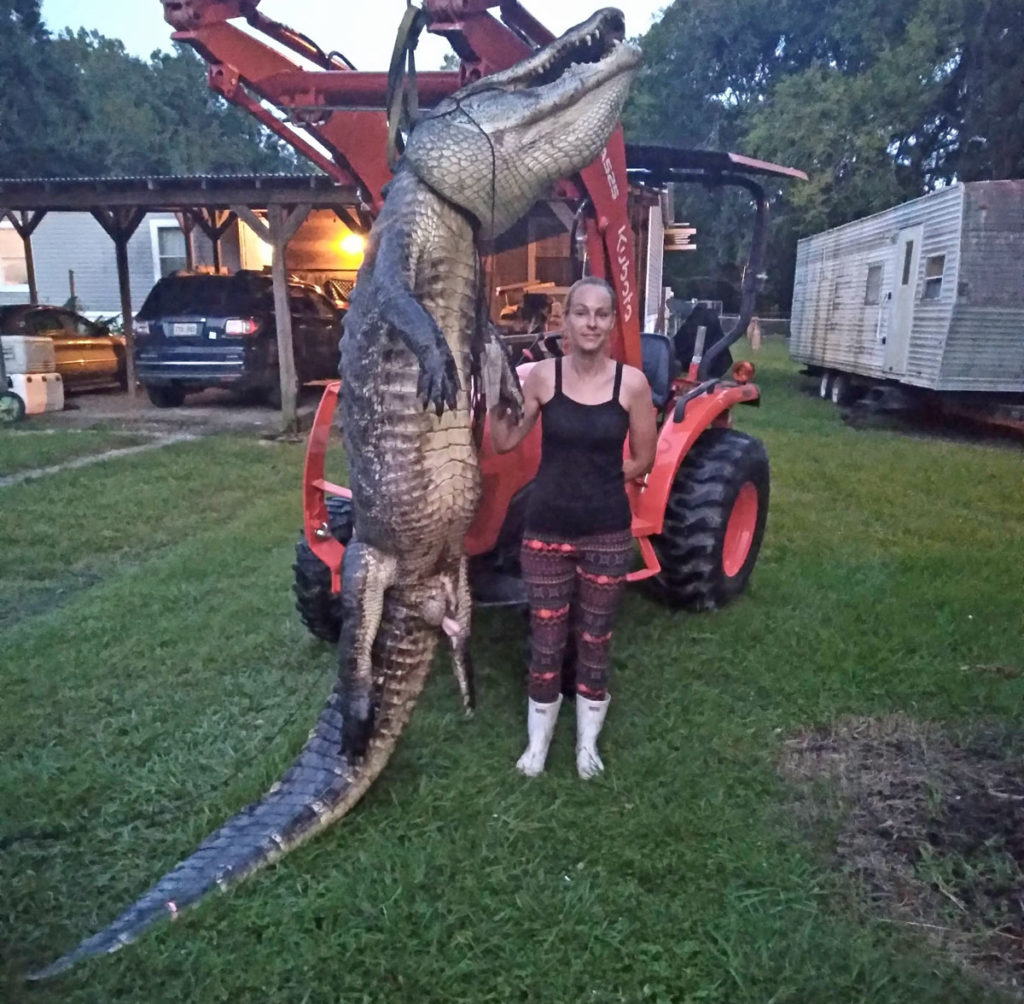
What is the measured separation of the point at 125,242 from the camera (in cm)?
1368

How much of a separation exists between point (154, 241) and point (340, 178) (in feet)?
57.7

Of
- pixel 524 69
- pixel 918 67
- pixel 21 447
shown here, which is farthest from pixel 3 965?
pixel 918 67

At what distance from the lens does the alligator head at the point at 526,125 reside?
2438 millimetres

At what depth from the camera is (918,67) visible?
742 inches

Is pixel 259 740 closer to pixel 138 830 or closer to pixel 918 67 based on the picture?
pixel 138 830

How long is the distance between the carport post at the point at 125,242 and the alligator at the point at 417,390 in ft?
38.6

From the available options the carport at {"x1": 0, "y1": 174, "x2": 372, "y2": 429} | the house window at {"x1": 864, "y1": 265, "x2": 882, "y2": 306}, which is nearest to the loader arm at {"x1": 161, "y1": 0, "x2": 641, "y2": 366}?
the carport at {"x1": 0, "y1": 174, "x2": 372, "y2": 429}

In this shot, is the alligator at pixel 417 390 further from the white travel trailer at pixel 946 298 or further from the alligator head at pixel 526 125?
the white travel trailer at pixel 946 298

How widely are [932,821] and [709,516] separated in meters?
1.76

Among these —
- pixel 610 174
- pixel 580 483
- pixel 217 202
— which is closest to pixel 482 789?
pixel 580 483

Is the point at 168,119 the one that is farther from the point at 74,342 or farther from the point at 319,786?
the point at 319,786

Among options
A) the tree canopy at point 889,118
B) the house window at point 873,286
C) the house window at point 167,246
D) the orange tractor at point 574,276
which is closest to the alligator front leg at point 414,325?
the orange tractor at point 574,276

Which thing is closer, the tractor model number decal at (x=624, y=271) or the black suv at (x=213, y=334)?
the tractor model number decal at (x=624, y=271)

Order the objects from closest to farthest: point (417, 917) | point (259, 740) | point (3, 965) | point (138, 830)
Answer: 1. point (3, 965)
2. point (417, 917)
3. point (138, 830)
4. point (259, 740)
